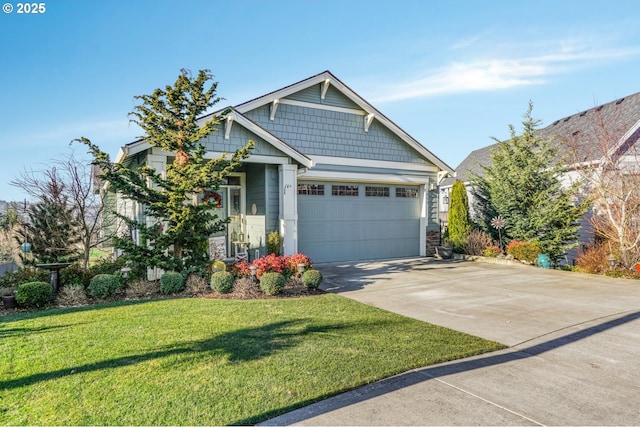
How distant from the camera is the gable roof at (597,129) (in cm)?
1296

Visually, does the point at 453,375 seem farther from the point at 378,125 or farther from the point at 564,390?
the point at 378,125

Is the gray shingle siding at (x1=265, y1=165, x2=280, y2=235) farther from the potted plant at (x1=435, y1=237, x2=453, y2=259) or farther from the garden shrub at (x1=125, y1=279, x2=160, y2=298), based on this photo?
the potted plant at (x1=435, y1=237, x2=453, y2=259)

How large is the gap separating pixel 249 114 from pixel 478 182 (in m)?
9.21

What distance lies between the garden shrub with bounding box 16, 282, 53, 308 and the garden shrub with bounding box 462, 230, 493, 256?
1230 cm

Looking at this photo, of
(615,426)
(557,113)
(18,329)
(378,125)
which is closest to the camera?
(615,426)

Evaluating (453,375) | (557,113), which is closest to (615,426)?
(453,375)

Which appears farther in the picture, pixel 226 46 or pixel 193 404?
pixel 226 46

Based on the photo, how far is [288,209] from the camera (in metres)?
10.5

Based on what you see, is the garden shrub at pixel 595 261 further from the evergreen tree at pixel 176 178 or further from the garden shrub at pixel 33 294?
the garden shrub at pixel 33 294

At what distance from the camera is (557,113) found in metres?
18.2

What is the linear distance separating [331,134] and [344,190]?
1.96m

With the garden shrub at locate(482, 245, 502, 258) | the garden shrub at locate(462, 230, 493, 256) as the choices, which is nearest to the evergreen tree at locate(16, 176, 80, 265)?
the garden shrub at locate(462, 230, 493, 256)

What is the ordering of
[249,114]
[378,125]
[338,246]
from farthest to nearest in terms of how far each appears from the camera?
[378,125], [338,246], [249,114]

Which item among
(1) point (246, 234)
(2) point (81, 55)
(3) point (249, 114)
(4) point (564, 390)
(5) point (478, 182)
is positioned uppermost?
(2) point (81, 55)
